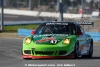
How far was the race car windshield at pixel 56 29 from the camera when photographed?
17109mm

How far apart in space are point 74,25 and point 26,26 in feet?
131

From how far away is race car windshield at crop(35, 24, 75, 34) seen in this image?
17109 mm

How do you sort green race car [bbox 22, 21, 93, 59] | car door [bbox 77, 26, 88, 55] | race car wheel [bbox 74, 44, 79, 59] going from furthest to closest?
1. car door [bbox 77, 26, 88, 55]
2. race car wheel [bbox 74, 44, 79, 59]
3. green race car [bbox 22, 21, 93, 59]

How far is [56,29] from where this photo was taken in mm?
17250

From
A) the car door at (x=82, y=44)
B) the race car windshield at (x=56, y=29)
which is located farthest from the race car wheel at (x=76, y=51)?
the race car windshield at (x=56, y=29)

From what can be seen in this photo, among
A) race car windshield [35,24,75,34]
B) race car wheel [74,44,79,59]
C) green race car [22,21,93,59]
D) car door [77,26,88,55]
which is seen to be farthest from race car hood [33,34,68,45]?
car door [77,26,88,55]

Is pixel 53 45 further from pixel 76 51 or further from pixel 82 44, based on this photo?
pixel 82 44

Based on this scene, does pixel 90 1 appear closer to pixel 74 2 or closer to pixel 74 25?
pixel 74 2

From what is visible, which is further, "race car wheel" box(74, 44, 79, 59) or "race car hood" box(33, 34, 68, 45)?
"race car wheel" box(74, 44, 79, 59)

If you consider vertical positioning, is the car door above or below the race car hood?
below

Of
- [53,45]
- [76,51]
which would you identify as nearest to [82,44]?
[76,51]

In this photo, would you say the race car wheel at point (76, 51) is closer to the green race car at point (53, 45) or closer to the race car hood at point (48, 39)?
the green race car at point (53, 45)

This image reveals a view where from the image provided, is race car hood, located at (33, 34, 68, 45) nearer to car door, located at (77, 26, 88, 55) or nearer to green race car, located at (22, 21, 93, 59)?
green race car, located at (22, 21, 93, 59)

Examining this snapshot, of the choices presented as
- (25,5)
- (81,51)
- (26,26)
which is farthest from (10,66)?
(25,5)
